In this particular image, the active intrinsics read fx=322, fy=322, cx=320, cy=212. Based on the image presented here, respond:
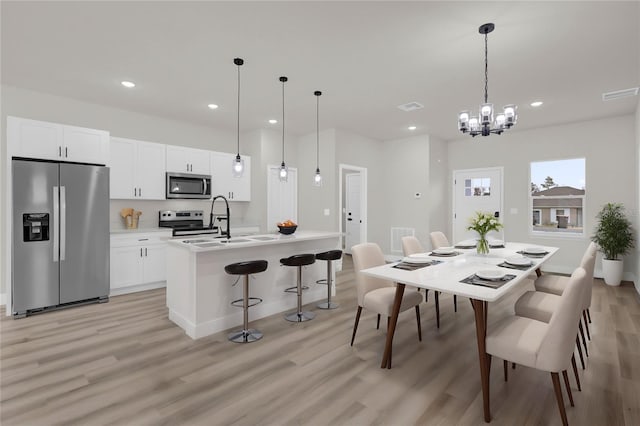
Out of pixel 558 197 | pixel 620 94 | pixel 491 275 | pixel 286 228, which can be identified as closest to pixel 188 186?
pixel 286 228

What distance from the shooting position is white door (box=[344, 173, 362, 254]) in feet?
27.3

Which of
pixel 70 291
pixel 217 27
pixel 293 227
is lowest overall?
pixel 70 291

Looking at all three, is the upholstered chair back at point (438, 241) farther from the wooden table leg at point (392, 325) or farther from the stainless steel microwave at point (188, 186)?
the stainless steel microwave at point (188, 186)

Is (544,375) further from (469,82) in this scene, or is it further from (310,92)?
(310,92)

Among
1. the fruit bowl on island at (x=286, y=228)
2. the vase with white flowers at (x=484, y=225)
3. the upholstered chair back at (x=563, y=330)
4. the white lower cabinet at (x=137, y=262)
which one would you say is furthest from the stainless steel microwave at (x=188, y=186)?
the upholstered chair back at (x=563, y=330)

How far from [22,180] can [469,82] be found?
5384mm

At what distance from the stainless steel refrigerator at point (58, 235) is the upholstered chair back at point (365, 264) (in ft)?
11.1

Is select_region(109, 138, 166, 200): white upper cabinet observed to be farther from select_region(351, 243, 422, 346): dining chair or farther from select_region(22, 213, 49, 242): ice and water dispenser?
select_region(351, 243, 422, 346): dining chair

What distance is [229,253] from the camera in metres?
3.39

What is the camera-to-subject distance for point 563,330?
1.79 meters

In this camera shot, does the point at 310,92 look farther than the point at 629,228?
No

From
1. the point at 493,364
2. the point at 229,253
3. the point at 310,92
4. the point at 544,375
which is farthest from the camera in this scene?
the point at 310,92

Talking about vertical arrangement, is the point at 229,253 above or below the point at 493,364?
above

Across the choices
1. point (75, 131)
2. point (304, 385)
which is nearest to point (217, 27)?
point (75, 131)
